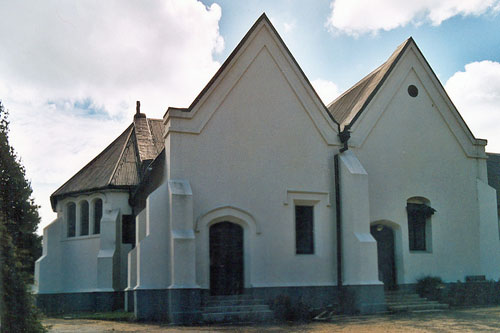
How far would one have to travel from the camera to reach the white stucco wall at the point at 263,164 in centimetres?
1852

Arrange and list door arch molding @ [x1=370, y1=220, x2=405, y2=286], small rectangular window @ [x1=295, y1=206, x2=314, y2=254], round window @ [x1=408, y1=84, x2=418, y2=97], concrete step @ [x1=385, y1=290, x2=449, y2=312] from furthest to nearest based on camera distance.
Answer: round window @ [x1=408, y1=84, x2=418, y2=97]
door arch molding @ [x1=370, y1=220, x2=405, y2=286]
small rectangular window @ [x1=295, y1=206, x2=314, y2=254]
concrete step @ [x1=385, y1=290, x2=449, y2=312]

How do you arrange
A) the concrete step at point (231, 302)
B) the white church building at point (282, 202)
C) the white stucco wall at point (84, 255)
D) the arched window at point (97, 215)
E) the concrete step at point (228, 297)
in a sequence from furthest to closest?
the arched window at point (97, 215) → the white stucco wall at point (84, 255) → the white church building at point (282, 202) → the concrete step at point (228, 297) → the concrete step at point (231, 302)

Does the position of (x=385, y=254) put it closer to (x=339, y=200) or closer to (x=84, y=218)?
(x=339, y=200)

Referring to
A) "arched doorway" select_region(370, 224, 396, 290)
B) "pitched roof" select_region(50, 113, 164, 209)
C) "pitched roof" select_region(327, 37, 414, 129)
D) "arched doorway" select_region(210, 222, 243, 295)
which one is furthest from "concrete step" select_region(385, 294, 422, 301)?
"pitched roof" select_region(50, 113, 164, 209)

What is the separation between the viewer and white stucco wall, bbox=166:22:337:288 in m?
18.5

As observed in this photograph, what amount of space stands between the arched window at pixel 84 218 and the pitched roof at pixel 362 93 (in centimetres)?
1227

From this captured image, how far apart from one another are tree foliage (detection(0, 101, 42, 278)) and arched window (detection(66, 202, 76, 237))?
15.9 m

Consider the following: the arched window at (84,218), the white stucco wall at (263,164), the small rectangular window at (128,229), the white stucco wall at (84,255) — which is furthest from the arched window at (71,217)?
the white stucco wall at (263,164)

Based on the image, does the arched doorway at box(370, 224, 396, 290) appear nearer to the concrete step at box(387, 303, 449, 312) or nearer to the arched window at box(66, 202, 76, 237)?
the concrete step at box(387, 303, 449, 312)

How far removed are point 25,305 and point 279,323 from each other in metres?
8.81

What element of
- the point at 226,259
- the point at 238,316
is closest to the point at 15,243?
the point at 238,316

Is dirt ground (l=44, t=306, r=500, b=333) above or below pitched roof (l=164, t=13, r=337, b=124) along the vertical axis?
below

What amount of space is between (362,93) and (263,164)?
6429 millimetres

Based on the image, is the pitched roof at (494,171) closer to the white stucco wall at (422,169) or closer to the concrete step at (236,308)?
the white stucco wall at (422,169)
